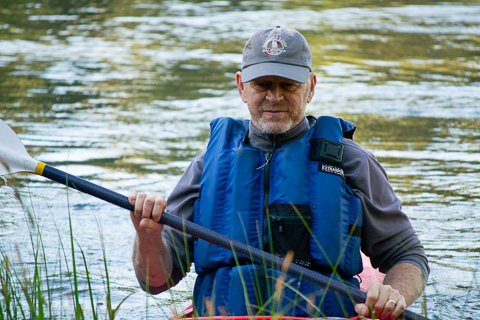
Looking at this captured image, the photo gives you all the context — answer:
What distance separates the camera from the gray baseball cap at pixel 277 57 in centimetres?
347

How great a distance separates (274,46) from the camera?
3.53 meters

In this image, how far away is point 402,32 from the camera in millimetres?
13961

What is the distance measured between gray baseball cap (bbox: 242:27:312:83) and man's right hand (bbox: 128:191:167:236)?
2.39 ft

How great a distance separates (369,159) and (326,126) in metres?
0.24

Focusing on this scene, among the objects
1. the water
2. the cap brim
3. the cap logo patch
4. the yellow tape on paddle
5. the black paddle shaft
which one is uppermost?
the cap logo patch

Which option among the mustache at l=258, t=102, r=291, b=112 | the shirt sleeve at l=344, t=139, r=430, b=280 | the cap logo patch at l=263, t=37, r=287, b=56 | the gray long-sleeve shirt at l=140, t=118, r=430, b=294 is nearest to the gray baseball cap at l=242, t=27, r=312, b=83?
the cap logo patch at l=263, t=37, r=287, b=56

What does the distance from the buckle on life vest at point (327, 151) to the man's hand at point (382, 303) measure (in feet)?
2.26

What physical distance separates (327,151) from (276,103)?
299 millimetres

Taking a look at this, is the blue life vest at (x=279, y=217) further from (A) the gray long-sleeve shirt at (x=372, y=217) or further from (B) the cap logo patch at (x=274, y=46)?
(B) the cap logo patch at (x=274, y=46)

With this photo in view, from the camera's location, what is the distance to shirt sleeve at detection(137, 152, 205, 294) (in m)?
3.49

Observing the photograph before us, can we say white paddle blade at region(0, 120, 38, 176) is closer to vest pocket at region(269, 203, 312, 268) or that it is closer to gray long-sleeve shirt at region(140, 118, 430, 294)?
gray long-sleeve shirt at region(140, 118, 430, 294)

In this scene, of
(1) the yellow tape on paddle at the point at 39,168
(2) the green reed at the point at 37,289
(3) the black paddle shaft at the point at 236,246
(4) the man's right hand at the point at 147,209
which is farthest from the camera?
(1) the yellow tape on paddle at the point at 39,168

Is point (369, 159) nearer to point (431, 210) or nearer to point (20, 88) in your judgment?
point (431, 210)

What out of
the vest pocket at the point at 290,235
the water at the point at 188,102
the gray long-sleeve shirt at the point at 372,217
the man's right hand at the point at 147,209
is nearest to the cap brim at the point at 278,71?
the gray long-sleeve shirt at the point at 372,217
